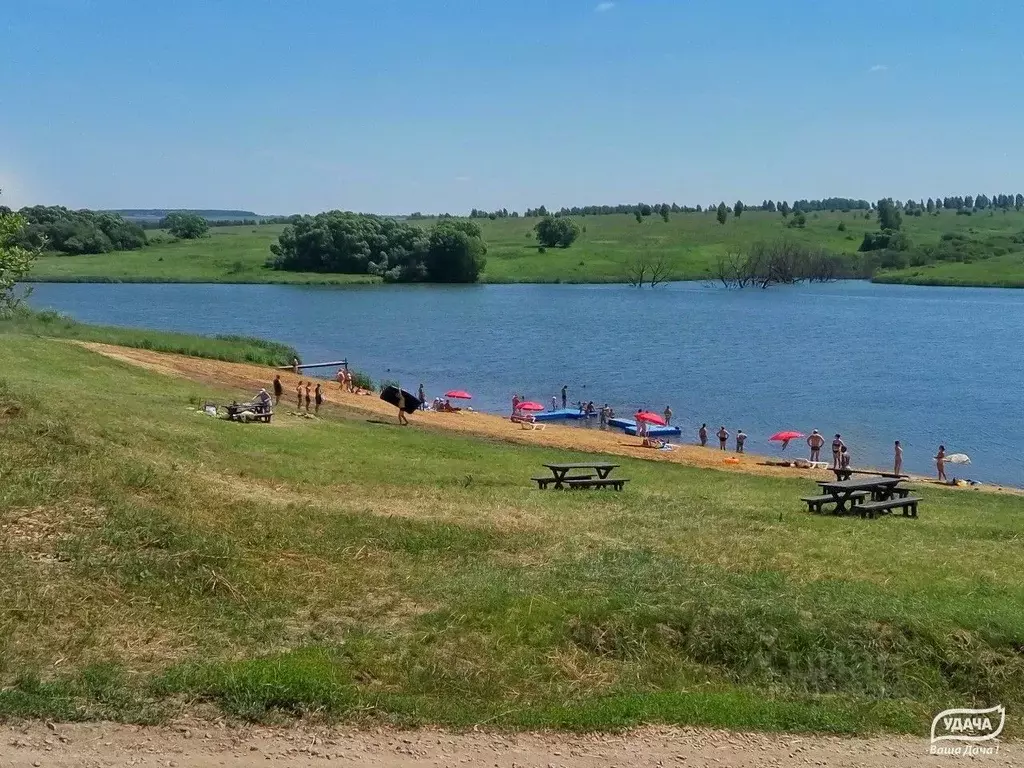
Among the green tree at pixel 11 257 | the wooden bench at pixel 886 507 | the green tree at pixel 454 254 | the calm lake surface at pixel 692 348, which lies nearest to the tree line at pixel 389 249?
the green tree at pixel 454 254

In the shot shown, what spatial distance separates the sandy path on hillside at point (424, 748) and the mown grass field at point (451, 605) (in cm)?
26

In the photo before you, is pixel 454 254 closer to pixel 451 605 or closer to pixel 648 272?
pixel 648 272

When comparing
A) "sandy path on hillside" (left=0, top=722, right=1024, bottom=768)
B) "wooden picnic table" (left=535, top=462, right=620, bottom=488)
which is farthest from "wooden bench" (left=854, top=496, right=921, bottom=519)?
"sandy path on hillside" (left=0, top=722, right=1024, bottom=768)

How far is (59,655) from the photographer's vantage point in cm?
895

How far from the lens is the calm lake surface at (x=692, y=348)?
4897cm

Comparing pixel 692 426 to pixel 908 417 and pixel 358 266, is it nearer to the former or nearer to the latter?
pixel 908 417

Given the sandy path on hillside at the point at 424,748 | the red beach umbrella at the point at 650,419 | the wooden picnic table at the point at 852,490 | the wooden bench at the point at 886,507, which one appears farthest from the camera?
the red beach umbrella at the point at 650,419

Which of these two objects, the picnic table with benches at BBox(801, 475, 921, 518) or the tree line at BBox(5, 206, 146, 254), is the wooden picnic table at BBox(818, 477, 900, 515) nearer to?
the picnic table with benches at BBox(801, 475, 921, 518)

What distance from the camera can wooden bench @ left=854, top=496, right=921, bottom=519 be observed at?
774 inches

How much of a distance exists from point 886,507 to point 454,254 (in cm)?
13007

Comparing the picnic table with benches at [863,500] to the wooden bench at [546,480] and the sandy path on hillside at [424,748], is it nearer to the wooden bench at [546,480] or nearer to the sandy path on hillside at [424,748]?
the wooden bench at [546,480]

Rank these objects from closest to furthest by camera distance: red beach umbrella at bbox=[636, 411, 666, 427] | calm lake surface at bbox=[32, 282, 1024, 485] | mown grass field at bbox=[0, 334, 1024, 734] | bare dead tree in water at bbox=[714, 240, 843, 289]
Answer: mown grass field at bbox=[0, 334, 1024, 734] < red beach umbrella at bbox=[636, 411, 666, 427] < calm lake surface at bbox=[32, 282, 1024, 485] < bare dead tree in water at bbox=[714, 240, 843, 289]

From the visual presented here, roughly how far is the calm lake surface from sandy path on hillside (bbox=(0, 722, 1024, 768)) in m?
32.9

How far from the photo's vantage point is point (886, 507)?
1991 centimetres
